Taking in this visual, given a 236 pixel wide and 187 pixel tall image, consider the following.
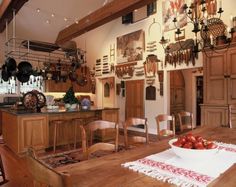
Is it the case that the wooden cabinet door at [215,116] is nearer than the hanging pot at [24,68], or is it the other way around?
the wooden cabinet door at [215,116]

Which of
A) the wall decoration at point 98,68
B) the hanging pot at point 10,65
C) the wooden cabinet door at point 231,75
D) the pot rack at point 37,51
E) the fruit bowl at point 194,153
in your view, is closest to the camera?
the fruit bowl at point 194,153

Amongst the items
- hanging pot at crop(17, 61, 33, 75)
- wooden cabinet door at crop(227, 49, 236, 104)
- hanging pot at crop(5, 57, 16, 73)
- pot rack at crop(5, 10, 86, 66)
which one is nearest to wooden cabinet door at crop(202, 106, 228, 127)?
wooden cabinet door at crop(227, 49, 236, 104)

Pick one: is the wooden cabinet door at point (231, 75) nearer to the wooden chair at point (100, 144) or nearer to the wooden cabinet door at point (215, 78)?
the wooden cabinet door at point (215, 78)

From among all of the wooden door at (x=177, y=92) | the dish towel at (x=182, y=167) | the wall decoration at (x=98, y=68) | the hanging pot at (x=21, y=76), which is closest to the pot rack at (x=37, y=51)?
the hanging pot at (x=21, y=76)

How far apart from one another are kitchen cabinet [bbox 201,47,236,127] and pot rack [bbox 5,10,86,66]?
12.0ft

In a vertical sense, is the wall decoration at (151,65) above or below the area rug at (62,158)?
above

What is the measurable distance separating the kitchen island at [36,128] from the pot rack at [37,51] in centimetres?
171

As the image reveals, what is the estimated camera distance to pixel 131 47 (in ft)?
23.4

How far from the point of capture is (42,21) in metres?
6.21

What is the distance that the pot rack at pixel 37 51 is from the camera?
18.0ft

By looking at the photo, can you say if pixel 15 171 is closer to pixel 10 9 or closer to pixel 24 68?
pixel 24 68

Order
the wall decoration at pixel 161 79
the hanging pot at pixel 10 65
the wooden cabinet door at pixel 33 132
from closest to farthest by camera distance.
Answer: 1. the wooden cabinet door at pixel 33 132
2. the hanging pot at pixel 10 65
3. the wall decoration at pixel 161 79

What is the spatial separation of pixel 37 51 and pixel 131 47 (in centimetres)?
328

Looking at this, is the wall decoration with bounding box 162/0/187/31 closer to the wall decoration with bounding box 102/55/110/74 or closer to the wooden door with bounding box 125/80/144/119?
the wooden door with bounding box 125/80/144/119
